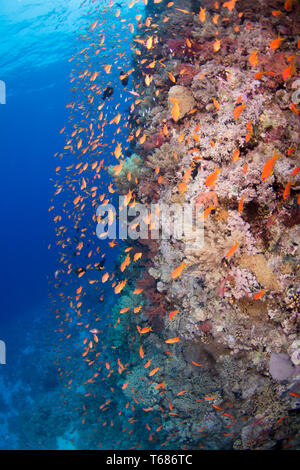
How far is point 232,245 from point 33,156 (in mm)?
71852

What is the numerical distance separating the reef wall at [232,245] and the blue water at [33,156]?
446 centimetres

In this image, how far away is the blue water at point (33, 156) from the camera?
13992 mm

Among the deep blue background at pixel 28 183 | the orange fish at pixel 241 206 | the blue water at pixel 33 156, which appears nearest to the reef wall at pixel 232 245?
the orange fish at pixel 241 206

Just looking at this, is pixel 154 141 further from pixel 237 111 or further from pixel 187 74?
pixel 237 111

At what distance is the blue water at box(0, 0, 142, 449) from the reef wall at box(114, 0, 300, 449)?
446cm

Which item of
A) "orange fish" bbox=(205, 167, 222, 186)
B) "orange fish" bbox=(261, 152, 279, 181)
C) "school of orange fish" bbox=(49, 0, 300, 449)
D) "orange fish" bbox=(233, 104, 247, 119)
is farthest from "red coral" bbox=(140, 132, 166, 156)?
"orange fish" bbox=(261, 152, 279, 181)

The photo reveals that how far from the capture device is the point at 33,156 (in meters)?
64.8

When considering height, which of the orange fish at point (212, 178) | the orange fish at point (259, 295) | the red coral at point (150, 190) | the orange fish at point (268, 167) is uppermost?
the red coral at point (150, 190)

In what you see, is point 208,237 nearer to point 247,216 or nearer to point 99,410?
point 247,216

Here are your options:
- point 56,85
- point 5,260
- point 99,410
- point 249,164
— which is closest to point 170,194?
point 249,164

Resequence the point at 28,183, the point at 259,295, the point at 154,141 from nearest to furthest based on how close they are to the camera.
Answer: the point at 259,295 → the point at 154,141 → the point at 28,183

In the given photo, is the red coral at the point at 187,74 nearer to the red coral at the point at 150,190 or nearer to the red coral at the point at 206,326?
the red coral at the point at 150,190

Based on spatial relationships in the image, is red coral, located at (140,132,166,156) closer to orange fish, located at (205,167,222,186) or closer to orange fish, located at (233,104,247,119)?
orange fish, located at (233,104,247,119)

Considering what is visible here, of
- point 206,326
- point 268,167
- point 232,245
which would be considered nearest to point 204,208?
point 232,245
